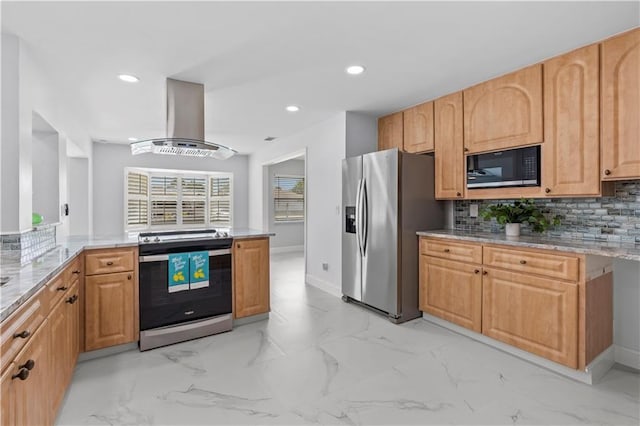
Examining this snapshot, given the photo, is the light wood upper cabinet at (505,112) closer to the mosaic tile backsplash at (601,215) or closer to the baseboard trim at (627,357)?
the mosaic tile backsplash at (601,215)

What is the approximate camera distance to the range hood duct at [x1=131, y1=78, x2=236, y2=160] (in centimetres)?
297

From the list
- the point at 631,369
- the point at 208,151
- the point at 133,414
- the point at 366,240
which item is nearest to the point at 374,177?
the point at 366,240

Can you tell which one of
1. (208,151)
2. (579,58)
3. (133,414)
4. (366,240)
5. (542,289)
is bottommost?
(133,414)

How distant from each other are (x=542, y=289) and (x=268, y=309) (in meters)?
2.44

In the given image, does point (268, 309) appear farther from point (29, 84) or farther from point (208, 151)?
point (29, 84)

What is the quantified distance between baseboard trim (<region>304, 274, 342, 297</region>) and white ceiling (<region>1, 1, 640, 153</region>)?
7.72ft

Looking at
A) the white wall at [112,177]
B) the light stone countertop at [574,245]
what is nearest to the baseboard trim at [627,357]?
the light stone countertop at [574,245]

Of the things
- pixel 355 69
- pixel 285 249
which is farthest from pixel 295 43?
pixel 285 249

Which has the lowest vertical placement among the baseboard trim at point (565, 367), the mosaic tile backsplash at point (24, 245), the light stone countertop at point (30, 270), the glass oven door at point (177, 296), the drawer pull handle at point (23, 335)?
the baseboard trim at point (565, 367)

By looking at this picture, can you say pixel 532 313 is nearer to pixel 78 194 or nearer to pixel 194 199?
pixel 78 194

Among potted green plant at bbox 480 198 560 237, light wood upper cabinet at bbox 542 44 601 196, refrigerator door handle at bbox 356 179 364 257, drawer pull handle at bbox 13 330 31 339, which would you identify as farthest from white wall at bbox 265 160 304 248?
drawer pull handle at bbox 13 330 31 339

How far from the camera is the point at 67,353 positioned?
2.02 metres

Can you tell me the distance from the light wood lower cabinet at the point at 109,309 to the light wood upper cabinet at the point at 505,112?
329cm

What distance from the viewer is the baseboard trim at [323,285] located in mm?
4255
